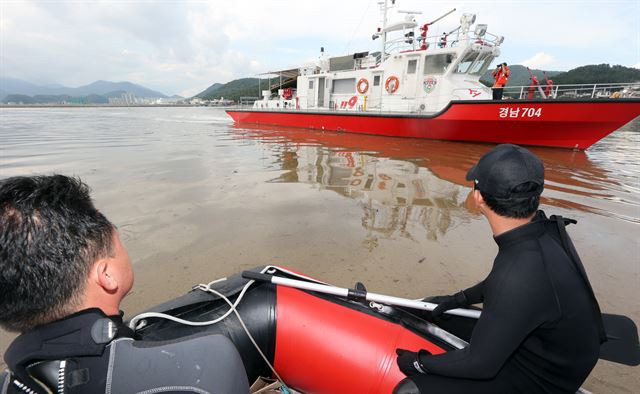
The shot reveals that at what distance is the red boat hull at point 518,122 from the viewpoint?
8078 mm

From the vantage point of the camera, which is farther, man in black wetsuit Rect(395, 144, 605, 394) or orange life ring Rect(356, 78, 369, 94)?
orange life ring Rect(356, 78, 369, 94)

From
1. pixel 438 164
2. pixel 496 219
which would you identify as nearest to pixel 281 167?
pixel 438 164

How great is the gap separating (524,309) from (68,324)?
1.29m

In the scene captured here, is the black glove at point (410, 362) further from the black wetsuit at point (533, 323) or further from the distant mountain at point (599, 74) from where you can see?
the distant mountain at point (599, 74)

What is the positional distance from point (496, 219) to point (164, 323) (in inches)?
59.0

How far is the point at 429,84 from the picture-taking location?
11.1 metres

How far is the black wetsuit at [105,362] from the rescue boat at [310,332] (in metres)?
0.64

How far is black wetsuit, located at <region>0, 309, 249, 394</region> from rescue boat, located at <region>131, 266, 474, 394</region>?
0.64 m

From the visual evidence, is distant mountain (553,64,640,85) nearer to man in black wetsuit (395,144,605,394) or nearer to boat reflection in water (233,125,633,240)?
boat reflection in water (233,125,633,240)

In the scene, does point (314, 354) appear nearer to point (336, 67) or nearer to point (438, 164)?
point (438, 164)

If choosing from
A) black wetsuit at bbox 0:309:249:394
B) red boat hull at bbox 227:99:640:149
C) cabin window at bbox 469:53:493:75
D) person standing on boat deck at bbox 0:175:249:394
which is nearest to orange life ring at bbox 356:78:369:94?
red boat hull at bbox 227:99:640:149

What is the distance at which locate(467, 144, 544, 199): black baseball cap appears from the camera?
107 centimetres

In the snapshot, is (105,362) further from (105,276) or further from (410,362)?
(410,362)

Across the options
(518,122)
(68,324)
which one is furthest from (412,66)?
(68,324)
